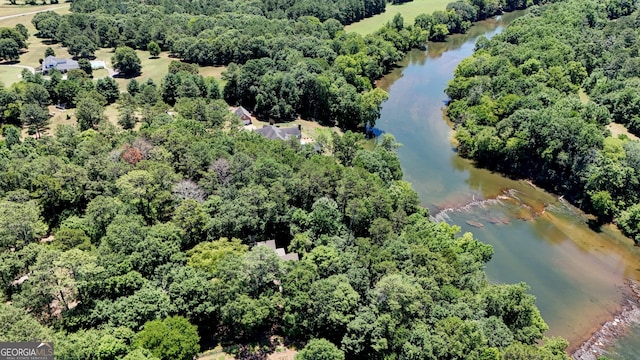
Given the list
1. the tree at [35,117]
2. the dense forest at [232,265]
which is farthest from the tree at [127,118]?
the dense forest at [232,265]

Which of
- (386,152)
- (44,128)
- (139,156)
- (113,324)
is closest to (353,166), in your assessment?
(386,152)

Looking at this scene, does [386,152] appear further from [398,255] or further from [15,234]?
[15,234]

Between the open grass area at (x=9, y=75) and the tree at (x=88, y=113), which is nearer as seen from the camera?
the tree at (x=88, y=113)

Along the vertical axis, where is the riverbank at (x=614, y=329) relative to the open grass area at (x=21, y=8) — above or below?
below

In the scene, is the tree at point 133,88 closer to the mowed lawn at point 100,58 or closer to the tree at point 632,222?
the mowed lawn at point 100,58

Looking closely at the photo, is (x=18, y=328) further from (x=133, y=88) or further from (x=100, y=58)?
(x=100, y=58)

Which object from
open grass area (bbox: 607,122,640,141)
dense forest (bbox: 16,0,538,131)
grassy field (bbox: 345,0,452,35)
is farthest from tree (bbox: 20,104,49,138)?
open grass area (bbox: 607,122,640,141)

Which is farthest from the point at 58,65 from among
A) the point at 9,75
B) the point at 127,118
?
the point at 127,118

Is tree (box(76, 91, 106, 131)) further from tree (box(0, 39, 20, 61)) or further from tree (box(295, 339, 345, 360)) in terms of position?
tree (box(295, 339, 345, 360))
